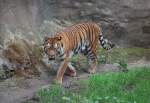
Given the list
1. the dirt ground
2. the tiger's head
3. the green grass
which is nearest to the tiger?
the tiger's head

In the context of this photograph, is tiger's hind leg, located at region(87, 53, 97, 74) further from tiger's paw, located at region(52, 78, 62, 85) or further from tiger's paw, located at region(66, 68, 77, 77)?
tiger's paw, located at region(52, 78, 62, 85)

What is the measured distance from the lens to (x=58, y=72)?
9.62 metres

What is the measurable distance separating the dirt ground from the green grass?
24 cm

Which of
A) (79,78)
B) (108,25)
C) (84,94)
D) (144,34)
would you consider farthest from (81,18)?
(84,94)

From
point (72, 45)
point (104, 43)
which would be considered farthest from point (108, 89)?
point (104, 43)

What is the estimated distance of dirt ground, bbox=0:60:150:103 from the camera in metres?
8.53

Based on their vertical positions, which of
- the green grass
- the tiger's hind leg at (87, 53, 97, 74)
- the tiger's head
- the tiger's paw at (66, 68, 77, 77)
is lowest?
the green grass

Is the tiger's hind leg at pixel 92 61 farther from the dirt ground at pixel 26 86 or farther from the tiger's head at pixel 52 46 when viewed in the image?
the tiger's head at pixel 52 46

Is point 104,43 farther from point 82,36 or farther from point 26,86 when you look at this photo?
point 26,86

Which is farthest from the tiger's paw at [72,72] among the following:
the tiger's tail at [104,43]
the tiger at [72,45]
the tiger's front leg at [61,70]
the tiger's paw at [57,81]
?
the tiger's tail at [104,43]

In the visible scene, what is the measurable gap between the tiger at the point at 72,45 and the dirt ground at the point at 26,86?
19 cm

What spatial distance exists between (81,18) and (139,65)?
2.07 m

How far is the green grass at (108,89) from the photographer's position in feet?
27.3

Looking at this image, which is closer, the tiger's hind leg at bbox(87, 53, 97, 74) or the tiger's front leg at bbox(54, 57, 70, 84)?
the tiger's front leg at bbox(54, 57, 70, 84)
